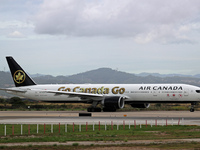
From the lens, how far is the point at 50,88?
85625 millimetres

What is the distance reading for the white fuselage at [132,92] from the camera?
7475 centimetres

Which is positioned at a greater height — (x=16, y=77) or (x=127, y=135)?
(x=16, y=77)

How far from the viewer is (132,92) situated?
78.4m

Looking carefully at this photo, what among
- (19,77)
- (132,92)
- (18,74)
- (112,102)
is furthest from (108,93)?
(18,74)

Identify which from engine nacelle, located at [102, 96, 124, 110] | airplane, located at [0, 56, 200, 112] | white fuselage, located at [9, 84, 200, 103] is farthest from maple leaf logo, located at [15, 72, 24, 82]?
engine nacelle, located at [102, 96, 124, 110]

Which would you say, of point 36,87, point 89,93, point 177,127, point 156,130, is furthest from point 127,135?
point 36,87

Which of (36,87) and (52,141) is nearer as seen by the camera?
(52,141)

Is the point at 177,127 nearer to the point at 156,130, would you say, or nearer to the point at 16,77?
the point at 156,130

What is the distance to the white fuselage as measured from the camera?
245ft

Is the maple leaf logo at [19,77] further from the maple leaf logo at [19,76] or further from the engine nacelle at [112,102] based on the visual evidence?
the engine nacelle at [112,102]

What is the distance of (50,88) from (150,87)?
825 inches

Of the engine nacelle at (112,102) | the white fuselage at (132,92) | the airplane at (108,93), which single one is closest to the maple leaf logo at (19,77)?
the airplane at (108,93)

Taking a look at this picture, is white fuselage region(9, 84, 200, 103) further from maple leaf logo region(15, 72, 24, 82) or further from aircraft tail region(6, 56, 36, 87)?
maple leaf logo region(15, 72, 24, 82)

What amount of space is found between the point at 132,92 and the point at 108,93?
477cm
